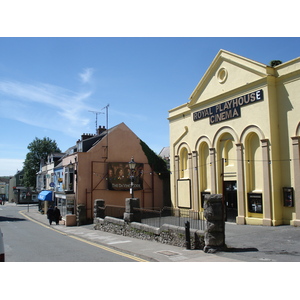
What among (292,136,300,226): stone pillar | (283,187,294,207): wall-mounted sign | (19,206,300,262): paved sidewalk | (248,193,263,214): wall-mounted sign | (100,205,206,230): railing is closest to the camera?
(19,206,300,262): paved sidewalk

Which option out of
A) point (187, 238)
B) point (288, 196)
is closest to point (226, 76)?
point (288, 196)

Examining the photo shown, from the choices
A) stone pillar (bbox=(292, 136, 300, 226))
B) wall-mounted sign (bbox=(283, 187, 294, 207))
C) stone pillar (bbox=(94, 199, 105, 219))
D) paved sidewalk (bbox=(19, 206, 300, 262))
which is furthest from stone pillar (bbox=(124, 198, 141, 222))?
stone pillar (bbox=(292, 136, 300, 226))

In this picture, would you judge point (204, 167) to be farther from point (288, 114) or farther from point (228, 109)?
point (288, 114)

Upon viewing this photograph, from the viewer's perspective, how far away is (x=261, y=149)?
1878 cm

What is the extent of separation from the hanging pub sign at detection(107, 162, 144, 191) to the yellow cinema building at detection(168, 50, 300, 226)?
6464 millimetres

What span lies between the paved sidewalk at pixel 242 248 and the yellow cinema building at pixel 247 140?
2215 millimetres

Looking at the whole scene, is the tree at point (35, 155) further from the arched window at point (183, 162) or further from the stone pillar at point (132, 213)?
the stone pillar at point (132, 213)

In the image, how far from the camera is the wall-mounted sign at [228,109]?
19297 millimetres

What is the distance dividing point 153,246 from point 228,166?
9.79 metres

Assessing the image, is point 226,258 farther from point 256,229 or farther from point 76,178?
point 76,178

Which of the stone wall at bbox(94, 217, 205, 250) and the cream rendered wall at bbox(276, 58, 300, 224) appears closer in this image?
the stone wall at bbox(94, 217, 205, 250)

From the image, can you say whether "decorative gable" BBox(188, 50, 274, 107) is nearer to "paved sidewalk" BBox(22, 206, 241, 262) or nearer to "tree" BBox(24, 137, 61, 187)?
"paved sidewalk" BBox(22, 206, 241, 262)

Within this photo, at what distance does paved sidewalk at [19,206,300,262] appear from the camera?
10344 mm

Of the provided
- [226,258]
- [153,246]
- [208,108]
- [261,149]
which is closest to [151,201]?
[208,108]
